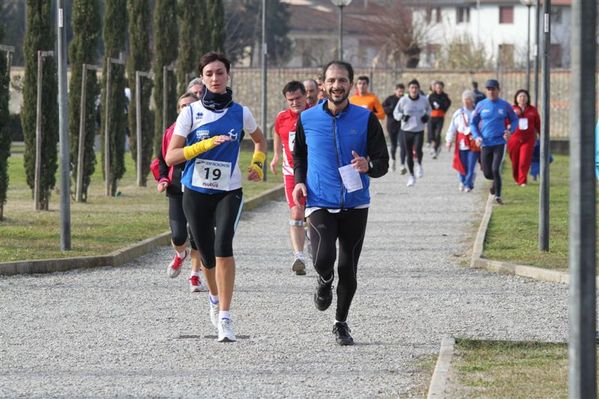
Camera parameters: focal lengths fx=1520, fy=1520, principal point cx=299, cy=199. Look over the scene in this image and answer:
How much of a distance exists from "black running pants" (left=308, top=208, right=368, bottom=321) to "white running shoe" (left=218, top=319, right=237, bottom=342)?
0.73 m

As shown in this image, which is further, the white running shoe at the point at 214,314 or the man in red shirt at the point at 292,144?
the man in red shirt at the point at 292,144

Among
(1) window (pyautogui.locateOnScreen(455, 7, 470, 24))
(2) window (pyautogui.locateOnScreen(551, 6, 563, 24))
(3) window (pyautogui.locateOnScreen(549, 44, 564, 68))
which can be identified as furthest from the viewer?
(1) window (pyautogui.locateOnScreen(455, 7, 470, 24))

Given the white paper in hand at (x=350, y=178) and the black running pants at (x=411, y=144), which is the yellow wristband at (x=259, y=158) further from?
the black running pants at (x=411, y=144)

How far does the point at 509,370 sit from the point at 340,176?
191cm

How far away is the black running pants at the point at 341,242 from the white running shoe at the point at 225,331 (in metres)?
0.73

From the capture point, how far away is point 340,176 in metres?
10.2

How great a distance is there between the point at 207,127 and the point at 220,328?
1.43 metres

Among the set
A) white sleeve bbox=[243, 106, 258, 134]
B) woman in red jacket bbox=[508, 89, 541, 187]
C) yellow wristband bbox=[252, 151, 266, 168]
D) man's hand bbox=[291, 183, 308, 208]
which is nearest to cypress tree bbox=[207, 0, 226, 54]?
woman in red jacket bbox=[508, 89, 541, 187]

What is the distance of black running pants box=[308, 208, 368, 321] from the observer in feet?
33.6

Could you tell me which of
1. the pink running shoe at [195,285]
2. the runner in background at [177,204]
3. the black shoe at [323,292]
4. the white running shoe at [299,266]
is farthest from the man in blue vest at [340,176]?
the white running shoe at [299,266]

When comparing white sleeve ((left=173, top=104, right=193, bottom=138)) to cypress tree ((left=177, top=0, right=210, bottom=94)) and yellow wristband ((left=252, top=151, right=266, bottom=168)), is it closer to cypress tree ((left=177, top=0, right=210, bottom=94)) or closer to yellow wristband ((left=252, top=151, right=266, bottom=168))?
yellow wristband ((left=252, top=151, right=266, bottom=168))

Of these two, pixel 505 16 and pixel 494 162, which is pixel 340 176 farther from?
pixel 505 16

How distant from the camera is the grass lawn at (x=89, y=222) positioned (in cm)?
1617

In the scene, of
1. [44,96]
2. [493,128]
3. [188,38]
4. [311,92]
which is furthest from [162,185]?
[188,38]
